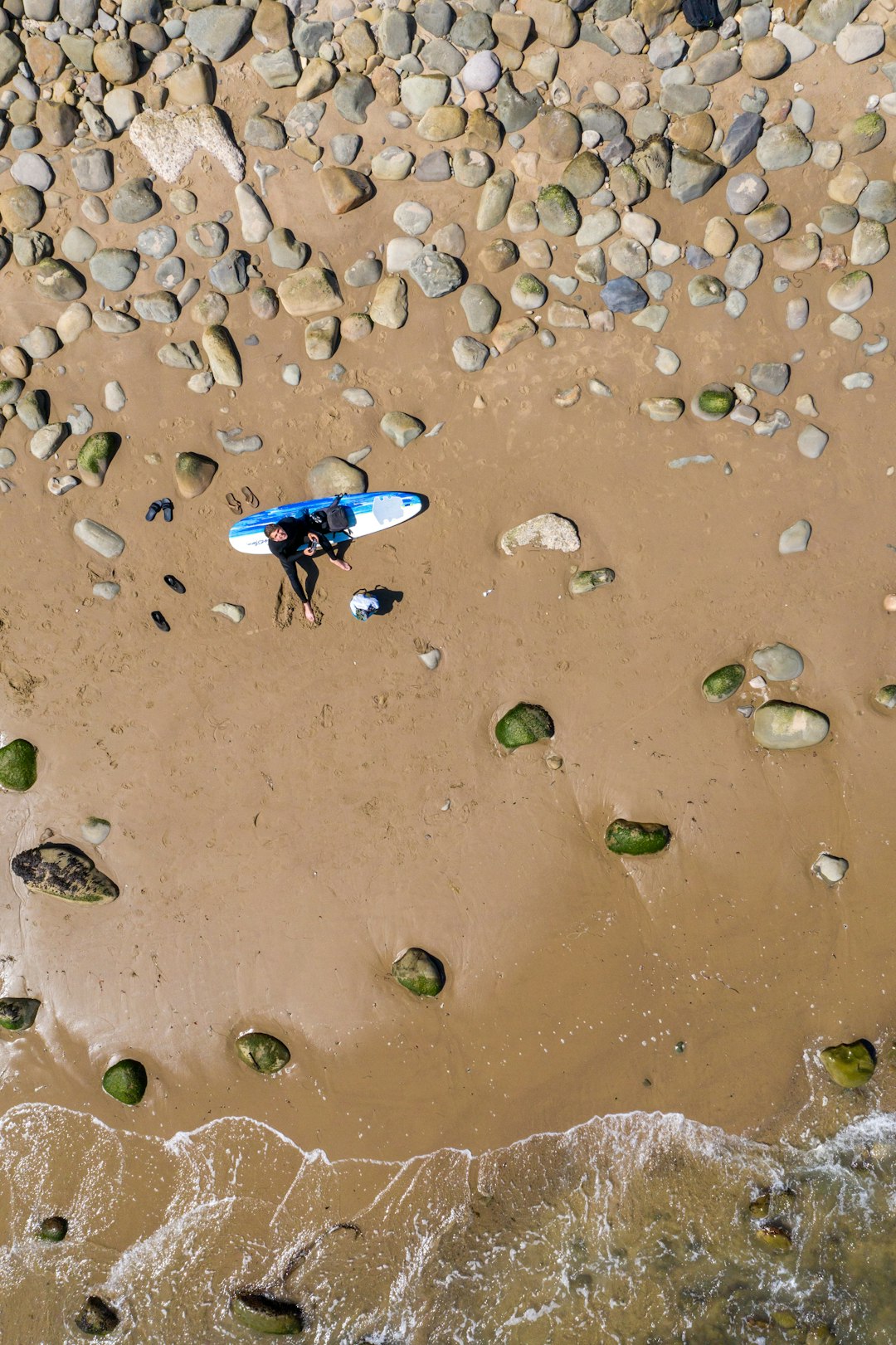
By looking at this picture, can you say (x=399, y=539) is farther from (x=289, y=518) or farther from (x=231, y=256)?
(x=231, y=256)

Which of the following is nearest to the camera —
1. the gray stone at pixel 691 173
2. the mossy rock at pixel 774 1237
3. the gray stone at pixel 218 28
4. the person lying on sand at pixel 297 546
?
the person lying on sand at pixel 297 546

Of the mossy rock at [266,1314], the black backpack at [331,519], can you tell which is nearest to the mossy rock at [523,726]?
the black backpack at [331,519]

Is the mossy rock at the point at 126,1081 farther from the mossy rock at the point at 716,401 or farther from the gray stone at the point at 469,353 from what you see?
the mossy rock at the point at 716,401

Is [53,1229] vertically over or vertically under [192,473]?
under

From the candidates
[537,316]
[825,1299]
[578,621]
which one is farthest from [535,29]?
[825,1299]

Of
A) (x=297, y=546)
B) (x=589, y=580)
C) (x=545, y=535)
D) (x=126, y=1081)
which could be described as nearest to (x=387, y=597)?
(x=297, y=546)

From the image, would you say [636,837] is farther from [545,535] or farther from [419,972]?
[545,535]

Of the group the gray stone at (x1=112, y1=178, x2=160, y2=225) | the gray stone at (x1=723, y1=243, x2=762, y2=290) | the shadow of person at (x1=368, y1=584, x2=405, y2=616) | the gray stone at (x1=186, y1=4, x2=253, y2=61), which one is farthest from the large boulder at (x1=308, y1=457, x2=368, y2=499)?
the gray stone at (x1=723, y1=243, x2=762, y2=290)
